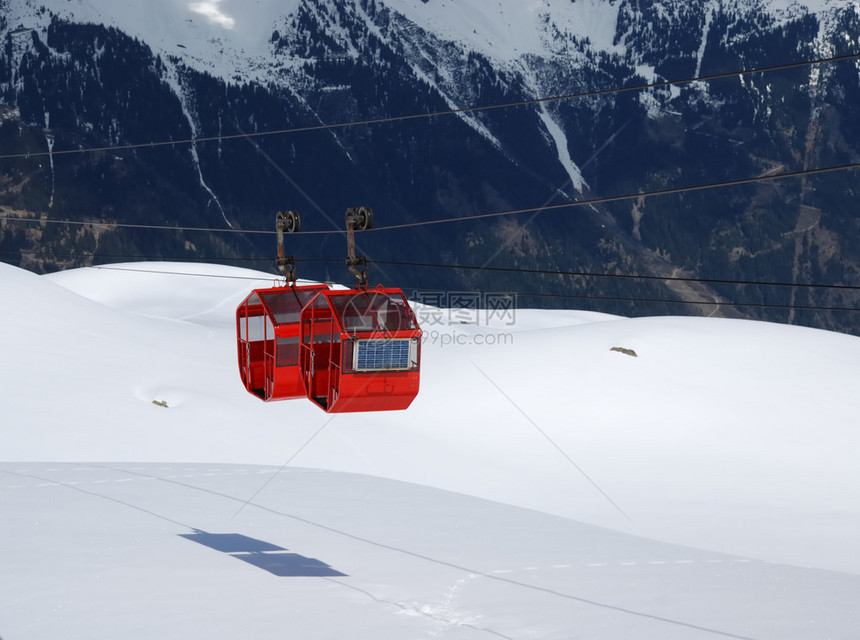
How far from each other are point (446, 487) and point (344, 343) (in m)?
18.6

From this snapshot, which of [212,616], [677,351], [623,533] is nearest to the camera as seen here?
[212,616]

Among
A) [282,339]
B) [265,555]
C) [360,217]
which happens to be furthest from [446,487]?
[360,217]

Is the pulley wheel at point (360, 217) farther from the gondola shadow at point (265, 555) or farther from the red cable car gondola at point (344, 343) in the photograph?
the gondola shadow at point (265, 555)

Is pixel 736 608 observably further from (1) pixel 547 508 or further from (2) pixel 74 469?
(2) pixel 74 469

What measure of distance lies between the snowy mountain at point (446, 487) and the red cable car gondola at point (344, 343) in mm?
3121

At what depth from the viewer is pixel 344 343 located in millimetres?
16812

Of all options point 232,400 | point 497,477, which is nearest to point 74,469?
point 232,400

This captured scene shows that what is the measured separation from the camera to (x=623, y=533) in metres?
28.8

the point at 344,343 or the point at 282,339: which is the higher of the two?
the point at 344,343

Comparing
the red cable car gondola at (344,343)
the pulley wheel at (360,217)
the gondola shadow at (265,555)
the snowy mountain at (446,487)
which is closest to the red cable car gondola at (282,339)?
the red cable car gondola at (344,343)

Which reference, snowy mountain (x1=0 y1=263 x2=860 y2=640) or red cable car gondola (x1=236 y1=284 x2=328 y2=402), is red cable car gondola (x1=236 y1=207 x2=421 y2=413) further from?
snowy mountain (x1=0 y1=263 x2=860 y2=640)

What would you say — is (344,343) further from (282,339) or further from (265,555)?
(265,555)

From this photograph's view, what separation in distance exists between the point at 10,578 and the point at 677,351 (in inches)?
1408

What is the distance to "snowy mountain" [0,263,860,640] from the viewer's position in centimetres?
1708
